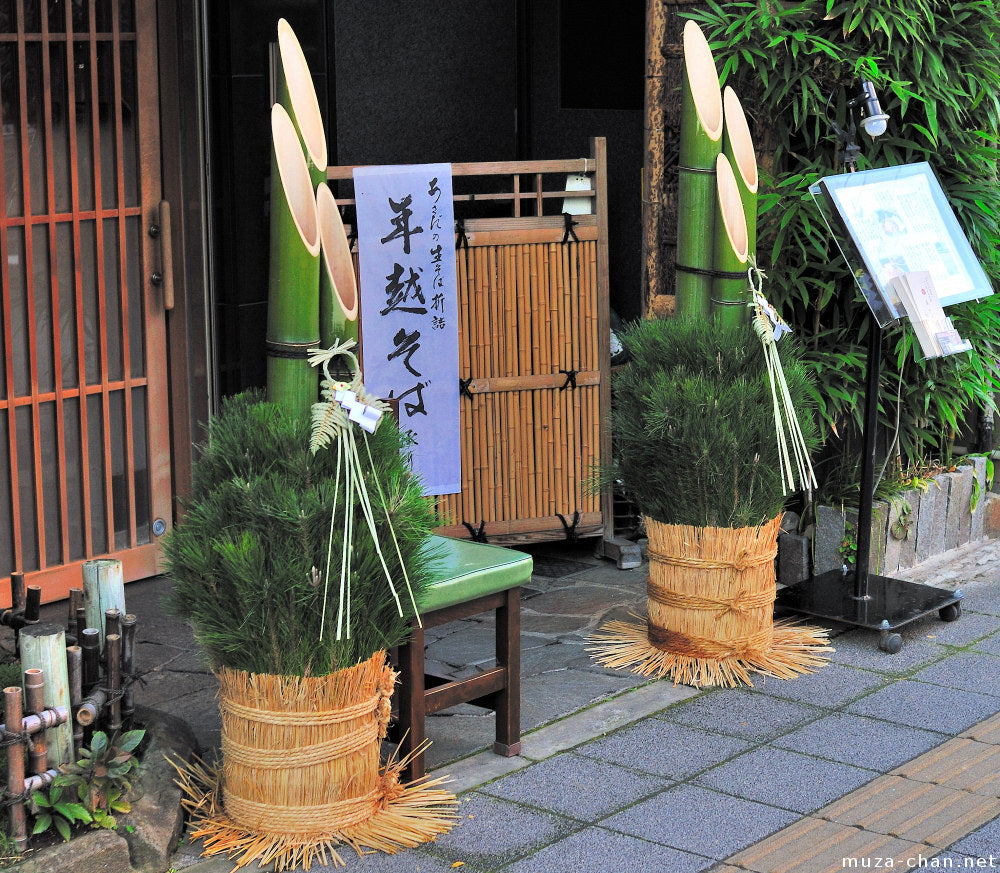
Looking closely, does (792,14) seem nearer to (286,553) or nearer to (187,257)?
(187,257)

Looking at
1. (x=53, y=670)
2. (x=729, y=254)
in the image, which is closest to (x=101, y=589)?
(x=53, y=670)

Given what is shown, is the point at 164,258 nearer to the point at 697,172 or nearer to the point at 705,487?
the point at 697,172

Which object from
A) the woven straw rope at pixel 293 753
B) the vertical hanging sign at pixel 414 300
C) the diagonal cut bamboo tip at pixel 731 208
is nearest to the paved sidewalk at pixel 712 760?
the woven straw rope at pixel 293 753

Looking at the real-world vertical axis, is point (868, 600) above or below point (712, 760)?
above

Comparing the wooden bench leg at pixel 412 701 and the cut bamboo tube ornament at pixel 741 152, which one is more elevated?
the cut bamboo tube ornament at pixel 741 152

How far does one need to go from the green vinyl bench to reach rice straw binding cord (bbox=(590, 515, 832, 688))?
870 mm

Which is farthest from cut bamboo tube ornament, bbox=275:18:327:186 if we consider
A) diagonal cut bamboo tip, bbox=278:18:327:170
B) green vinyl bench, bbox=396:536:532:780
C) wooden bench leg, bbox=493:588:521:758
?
wooden bench leg, bbox=493:588:521:758

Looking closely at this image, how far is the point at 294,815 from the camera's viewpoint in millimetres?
3607

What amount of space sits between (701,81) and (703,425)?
1.30 metres

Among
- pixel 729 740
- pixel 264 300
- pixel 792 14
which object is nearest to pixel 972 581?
pixel 729 740

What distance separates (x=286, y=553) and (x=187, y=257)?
277 cm

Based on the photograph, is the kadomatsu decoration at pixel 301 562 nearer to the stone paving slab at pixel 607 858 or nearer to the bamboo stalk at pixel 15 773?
the stone paving slab at pixel 607 858

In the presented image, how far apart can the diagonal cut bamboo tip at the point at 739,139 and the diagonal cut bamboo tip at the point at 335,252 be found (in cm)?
187

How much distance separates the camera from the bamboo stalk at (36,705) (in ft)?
10.8
